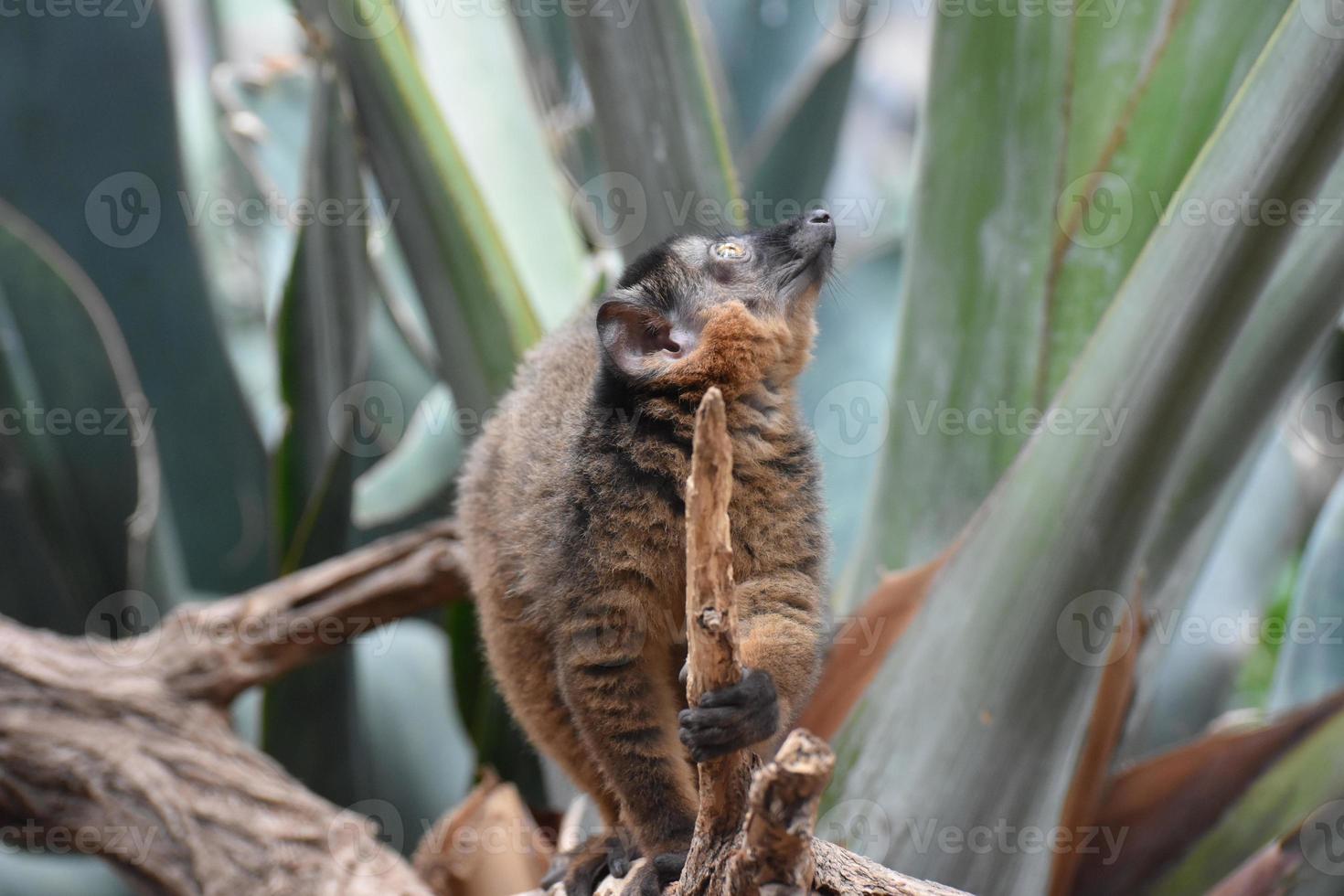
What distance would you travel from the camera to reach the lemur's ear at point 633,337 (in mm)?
1814

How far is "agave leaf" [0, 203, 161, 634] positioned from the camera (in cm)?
311

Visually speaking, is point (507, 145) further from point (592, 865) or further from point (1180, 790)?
point (1180, 790)

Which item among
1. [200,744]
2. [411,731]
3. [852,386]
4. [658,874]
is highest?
[852,386]

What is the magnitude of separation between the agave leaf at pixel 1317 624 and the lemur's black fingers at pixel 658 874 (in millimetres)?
2327

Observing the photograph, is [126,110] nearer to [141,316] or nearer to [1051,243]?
[141,316]

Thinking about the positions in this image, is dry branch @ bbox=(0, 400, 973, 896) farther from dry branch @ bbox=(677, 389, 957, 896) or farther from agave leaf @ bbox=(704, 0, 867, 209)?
agave leaf @ bbox=(704, 0, 867, 209)

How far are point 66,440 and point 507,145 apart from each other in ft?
5.27

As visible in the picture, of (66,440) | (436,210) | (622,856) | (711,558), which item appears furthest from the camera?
(66,440)

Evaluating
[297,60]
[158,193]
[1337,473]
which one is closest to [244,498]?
[158,193]

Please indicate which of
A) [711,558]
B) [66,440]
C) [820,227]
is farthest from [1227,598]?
[66,440]

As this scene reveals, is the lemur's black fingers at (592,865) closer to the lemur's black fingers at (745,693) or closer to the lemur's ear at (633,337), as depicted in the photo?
the lemur's black fingers at (745,693)

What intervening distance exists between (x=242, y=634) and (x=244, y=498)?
1475 millimetres

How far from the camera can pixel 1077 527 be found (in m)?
1.79

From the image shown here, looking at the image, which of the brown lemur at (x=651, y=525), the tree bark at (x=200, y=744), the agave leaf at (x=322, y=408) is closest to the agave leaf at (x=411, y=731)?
the agave leaf at (x=322, y=408)
